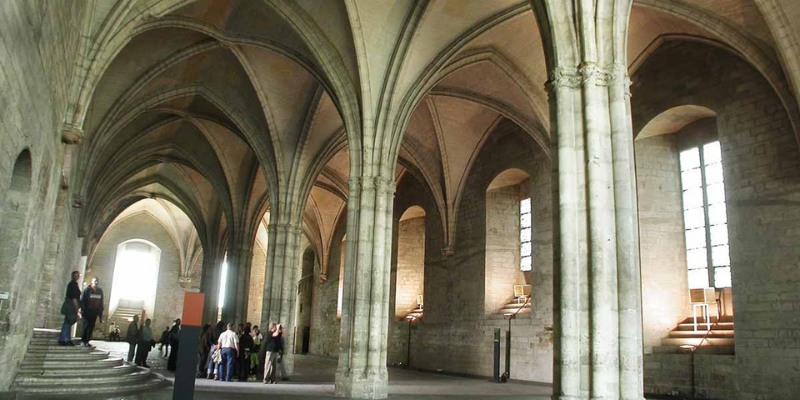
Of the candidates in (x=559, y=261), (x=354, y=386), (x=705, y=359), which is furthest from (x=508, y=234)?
(x=559, y=261)

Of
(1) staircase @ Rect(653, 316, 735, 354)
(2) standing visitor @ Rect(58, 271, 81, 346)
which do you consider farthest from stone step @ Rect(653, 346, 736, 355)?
(2) standing visitor @ Rect(58, 271, 81, 346)

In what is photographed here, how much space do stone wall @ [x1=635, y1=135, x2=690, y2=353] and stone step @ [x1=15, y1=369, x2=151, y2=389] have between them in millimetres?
11531

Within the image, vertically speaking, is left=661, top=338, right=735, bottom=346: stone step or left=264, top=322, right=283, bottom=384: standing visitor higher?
left=661, top=338, right=735, bottom=346: stone step

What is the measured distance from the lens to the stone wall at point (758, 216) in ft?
41.1

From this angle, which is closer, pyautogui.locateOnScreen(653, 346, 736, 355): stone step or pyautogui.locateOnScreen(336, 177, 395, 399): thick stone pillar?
pyautogui.locateOnScreen(336, 177, 395, 399): thick stone pillar

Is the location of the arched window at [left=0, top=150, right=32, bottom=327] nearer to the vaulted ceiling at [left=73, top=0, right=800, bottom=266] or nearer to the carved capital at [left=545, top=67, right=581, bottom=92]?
the vaulted ceiling at [left=73, top=0, right=800, bottom=266]

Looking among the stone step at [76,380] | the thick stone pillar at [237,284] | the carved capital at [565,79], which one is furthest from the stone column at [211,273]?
the carved capital at [565,79]

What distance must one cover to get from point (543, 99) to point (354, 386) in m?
9.07

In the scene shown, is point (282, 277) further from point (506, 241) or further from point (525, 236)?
point (525, 236)

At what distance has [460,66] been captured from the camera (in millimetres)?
16531

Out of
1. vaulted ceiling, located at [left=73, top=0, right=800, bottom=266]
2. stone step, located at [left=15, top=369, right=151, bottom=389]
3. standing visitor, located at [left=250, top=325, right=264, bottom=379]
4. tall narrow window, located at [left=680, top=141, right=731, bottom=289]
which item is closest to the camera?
stone step, located at [left=15, top=369, right=151, bottom=389]

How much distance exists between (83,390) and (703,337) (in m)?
12.8

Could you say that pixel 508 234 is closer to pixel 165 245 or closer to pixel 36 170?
pixel 36 170

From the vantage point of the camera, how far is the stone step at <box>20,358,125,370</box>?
425 inches
